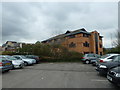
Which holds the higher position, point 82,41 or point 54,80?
point 82,41

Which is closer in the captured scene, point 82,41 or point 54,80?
point 54,80

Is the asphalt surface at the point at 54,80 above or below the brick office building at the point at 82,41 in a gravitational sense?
below

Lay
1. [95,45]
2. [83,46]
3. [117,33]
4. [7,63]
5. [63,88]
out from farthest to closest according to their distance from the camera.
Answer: [95,45]
[83,46]
[117,33]
[7,63]
[63,88]

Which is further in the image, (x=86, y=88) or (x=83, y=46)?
(x=83, y=46)

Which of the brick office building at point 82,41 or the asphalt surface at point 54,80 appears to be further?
the brick office building at point 82,41

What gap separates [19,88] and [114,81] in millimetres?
4189

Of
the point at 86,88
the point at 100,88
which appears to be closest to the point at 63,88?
the point at 86,88

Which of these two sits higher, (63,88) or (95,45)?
(95,45)

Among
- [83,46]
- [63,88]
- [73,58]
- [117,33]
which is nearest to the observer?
[63,88]

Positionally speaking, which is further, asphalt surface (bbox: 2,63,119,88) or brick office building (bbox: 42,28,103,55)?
brick office building (bbox: 42,28,103,55)

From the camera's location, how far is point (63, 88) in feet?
14.8

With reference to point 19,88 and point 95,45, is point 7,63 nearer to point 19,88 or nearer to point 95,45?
point 19,88

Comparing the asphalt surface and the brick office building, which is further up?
the brick office building

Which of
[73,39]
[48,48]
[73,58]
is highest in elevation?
[73,39]
